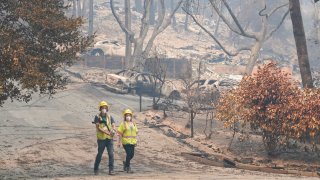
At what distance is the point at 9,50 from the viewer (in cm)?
877

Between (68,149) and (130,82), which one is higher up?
(130,82)

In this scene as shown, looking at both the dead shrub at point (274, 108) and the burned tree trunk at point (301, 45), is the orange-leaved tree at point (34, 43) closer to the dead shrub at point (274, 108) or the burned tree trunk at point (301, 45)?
the dead shrub at point (274, 108)

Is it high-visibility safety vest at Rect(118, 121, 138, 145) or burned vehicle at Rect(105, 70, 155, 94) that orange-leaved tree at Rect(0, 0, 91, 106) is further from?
burned vehicle at Rect(105, 70, 155, 94)

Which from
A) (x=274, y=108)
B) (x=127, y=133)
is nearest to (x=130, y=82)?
(x=274, y=108)

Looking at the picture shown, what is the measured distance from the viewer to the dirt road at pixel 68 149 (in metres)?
10.7

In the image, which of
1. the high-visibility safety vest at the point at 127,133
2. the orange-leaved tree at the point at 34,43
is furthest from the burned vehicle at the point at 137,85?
the orange-leaved tree at the point at 34,43

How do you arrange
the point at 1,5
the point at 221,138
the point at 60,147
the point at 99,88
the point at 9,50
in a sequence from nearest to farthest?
the point at 9,50 → the point at 1,5 → the point at 60,147 → the point at 221,138 → the point at 99,88

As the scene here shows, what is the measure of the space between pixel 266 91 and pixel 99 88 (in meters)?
17.4

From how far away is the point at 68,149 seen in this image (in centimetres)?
1370

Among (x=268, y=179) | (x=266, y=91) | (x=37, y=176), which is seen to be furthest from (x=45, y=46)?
(x=266, y=91)

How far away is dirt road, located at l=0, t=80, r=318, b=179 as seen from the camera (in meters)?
10.7

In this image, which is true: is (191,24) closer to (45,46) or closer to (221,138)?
(221,138)

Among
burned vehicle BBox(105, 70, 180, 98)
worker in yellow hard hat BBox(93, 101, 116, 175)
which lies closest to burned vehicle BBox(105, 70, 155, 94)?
Result: burned vehicle BBox(105, 70, 180, 98)

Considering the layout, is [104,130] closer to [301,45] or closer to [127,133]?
[127,133]
